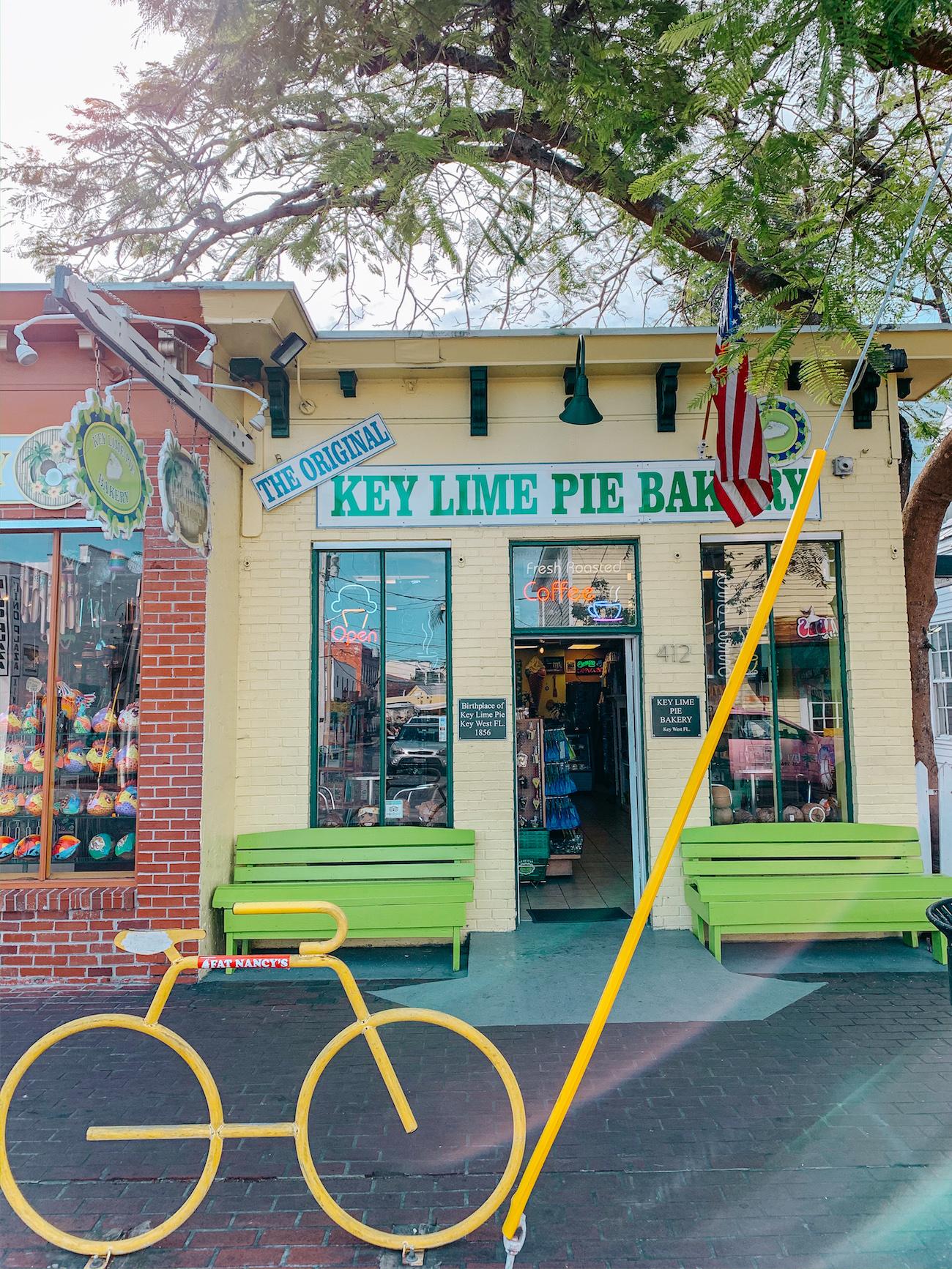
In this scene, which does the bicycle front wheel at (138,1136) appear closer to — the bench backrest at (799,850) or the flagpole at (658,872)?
the flagpole at (658,872)

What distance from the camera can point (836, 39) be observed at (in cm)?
316

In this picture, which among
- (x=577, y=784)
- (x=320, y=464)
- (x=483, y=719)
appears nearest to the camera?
(x=483, y=719)

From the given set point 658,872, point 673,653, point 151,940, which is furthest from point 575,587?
point 151,940

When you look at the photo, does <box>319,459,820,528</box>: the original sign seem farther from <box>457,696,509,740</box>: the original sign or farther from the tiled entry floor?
the tiled entry floor

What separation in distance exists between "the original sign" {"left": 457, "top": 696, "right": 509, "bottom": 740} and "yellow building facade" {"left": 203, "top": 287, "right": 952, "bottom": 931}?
0.01 meters

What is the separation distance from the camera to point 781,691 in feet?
22.3

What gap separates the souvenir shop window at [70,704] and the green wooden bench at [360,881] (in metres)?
0.95

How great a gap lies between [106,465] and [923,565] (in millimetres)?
6858

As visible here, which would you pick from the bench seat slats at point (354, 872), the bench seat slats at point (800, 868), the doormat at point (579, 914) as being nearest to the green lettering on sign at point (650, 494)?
the bench seat slats at point (800, 868)

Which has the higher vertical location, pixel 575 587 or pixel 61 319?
pixel 61 319

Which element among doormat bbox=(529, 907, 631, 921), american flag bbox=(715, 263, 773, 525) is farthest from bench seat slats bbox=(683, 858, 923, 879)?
american flag bbox=(715, 263, 773, 525)

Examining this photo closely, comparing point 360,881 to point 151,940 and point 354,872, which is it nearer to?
point 354,872

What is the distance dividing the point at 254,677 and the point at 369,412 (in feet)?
8.19

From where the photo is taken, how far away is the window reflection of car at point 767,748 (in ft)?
22.2
